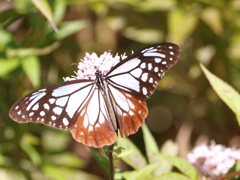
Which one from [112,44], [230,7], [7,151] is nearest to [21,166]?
[7,151]

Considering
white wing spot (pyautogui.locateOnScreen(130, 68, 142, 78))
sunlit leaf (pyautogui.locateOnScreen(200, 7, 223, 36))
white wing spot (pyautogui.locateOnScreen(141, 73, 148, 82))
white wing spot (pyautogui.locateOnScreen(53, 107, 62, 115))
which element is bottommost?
white wing spot (pyautogui.locateOnScreen(53, 107, 62, 115))

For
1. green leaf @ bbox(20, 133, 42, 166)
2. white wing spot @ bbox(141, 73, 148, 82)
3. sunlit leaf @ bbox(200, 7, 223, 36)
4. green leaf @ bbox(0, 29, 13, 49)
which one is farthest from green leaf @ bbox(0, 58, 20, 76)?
sunlit leaf @ bbox(200, 7, 223, 36)

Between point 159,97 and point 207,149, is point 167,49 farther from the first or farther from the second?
point 159,97

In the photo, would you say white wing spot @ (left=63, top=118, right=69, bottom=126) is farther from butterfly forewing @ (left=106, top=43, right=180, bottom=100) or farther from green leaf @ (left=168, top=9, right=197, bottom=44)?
green leaf @ (left=168, top=9, right=197, bottom=44)

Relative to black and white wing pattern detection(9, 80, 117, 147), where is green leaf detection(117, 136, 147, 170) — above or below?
below

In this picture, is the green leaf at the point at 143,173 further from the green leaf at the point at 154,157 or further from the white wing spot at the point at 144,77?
the white wing spot at the point at 144,77

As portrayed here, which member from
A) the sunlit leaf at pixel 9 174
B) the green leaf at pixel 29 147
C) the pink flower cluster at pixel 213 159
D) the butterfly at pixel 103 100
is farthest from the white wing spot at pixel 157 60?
the sunlit leaf at pixel 9 174

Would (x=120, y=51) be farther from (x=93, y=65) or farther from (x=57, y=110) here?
(x=57, y=110)
